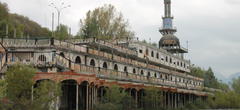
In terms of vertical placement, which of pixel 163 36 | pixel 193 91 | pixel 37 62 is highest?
pixel 163 36

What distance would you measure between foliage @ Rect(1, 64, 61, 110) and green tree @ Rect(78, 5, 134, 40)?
59.6 meters

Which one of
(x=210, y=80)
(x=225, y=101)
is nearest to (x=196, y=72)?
(x=210, y=80)

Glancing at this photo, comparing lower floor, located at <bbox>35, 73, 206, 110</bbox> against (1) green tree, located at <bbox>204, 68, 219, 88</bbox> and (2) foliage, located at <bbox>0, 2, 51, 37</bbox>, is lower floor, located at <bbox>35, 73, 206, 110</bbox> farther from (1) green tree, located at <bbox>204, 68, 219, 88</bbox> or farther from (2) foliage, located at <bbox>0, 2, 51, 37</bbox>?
(1) green tree, located at <bbox>204, 68, 219, 88</bbox>

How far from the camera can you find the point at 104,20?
96.1 m

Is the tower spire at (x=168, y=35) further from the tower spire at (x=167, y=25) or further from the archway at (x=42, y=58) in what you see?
the archway at (x=42, y=58)

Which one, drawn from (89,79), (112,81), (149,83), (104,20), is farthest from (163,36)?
(89,79)

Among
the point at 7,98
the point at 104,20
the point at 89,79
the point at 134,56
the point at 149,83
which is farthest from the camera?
the point at 104,20

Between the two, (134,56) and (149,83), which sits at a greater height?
(134,56)

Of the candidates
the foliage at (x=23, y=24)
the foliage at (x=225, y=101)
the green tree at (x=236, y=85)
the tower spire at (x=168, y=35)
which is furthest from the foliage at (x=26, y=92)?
the green tree at (x=236, y=85)

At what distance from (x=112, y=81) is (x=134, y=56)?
2628 cm

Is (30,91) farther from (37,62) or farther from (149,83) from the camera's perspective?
(149,83)

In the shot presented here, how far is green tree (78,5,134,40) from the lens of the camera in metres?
95.0

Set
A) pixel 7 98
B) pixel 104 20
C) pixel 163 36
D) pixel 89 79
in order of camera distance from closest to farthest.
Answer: pixel 7 98 → pixel 89 79 → pixel 104 20 → pixel 163 36

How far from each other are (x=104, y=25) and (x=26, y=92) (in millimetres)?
63504
